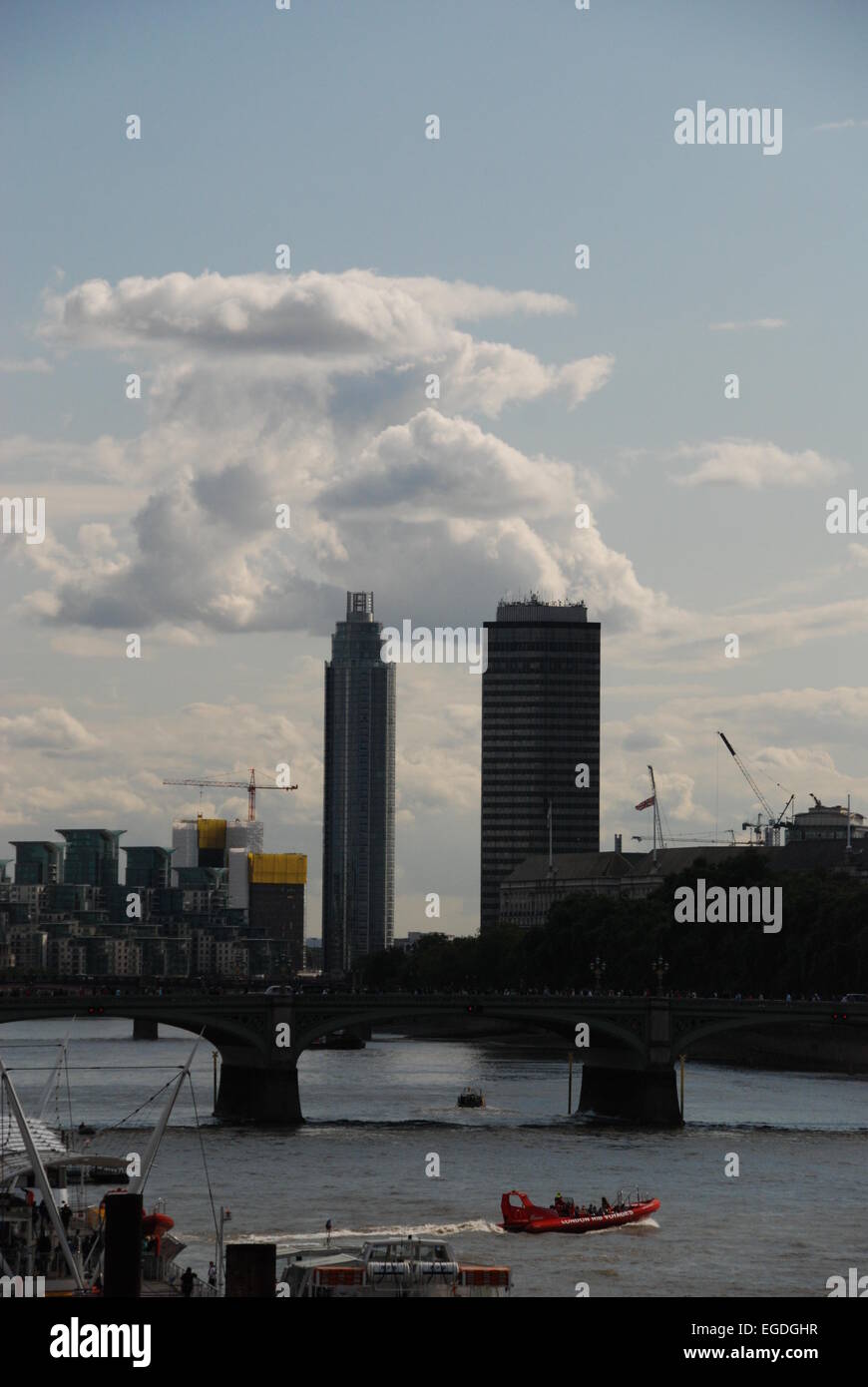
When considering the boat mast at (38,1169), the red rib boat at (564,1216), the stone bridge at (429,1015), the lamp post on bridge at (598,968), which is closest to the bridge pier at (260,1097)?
the stone bridge at (429,1015)

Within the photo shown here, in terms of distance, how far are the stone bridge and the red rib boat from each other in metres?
32.2

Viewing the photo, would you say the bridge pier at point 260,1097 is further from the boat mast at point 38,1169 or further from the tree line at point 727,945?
the tree line at point 727,945

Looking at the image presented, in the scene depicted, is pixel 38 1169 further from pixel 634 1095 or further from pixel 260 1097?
pixel 634 1095

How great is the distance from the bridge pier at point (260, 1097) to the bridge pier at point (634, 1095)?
1523 cm

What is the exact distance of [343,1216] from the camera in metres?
70.9

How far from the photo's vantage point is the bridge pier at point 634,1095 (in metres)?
105

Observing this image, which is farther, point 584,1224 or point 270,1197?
point 270,1197

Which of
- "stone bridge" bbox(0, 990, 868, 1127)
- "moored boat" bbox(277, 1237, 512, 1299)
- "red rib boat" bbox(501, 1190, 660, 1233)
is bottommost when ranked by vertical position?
"red rib boat" bbox(501, 1190, 660, 1233)

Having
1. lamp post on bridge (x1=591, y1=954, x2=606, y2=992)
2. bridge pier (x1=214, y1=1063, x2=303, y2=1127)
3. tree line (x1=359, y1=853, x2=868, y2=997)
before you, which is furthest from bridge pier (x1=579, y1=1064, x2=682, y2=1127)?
tree line (x1=359, y1=853, x2=868, y2=997)

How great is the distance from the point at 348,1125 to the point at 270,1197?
87.3 feet

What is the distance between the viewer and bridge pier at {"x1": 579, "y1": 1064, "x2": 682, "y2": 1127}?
10488cm

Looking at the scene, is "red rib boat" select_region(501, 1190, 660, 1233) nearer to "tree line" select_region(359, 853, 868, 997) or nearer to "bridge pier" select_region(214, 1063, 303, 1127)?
"bridge pier" select_region(214, 1063, 303, 1127)
